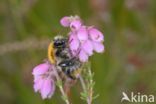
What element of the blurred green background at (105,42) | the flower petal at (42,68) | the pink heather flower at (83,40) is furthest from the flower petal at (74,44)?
the blurred green background at (105,42)

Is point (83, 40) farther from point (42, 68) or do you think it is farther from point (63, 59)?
point (42, 68)

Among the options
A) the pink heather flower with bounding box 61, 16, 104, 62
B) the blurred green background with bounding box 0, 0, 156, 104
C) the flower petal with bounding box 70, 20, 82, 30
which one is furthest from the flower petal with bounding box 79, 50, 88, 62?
the blurred green background with bounding box 0, 0, 156, 104

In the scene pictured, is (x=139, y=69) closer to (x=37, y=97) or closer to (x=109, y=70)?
(x=109, y=70)

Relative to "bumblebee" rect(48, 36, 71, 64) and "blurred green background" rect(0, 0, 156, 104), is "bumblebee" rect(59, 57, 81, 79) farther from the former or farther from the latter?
"blurred green background" rect(0, 0, 156, 104)

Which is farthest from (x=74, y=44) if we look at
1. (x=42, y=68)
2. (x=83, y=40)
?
(x=42, y=68)

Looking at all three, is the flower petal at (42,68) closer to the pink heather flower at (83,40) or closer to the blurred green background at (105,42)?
the pink heather flower at (83,40)

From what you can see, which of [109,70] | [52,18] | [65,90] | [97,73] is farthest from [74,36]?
[52,18]
